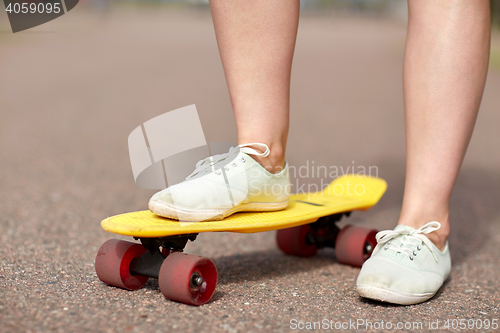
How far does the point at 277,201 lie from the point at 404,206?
0.35 metres

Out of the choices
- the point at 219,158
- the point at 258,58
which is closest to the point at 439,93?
the point at 258,58

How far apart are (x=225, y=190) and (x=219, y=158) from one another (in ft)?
0.38

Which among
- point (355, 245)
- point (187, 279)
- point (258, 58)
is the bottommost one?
point (355, 245)

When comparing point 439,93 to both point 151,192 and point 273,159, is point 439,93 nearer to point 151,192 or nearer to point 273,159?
point 273,159

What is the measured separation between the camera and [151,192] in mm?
2465

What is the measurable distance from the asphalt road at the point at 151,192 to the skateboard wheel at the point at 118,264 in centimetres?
3

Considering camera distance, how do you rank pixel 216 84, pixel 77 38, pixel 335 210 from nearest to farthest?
pixel 335 210
pixel 216 84
pixel 77 38

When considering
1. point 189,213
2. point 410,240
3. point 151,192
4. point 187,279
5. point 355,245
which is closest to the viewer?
point 187,279

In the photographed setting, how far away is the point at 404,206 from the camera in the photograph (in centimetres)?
133

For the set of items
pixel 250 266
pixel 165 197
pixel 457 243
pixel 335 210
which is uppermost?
pixel 165 197

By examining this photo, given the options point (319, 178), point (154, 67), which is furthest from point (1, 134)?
point (154, 67)

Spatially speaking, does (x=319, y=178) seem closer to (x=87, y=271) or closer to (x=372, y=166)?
(x=372, y=166)

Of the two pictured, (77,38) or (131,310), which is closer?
(131,310)

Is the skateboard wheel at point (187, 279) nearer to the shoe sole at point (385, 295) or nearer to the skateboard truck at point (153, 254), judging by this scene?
the skateboard truck at point (153, 254)
